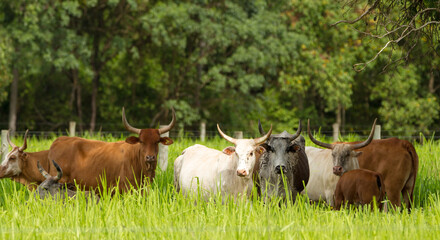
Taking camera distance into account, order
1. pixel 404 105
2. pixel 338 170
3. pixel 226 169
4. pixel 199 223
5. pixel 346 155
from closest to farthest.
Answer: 1. pixel 199 223
2. pixel 226 169
3. pixel 338 170
4. pixel 346 155
5. pixel 404 105

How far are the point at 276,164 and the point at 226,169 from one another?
739 millimetres

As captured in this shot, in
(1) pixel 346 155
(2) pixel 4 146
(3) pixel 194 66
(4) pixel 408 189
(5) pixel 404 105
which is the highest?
(3) pixel 194 66

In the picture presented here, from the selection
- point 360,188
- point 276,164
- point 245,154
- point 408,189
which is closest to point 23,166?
point 245,154

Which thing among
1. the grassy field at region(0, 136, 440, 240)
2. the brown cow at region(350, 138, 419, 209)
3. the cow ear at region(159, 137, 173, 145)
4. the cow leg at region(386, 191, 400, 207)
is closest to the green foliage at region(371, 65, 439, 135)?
the brown cow at region(350, 138, 419, 209)

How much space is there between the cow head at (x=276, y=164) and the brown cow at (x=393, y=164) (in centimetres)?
187

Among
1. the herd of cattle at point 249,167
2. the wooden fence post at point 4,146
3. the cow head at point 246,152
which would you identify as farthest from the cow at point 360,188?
the wooden fence post at point 4,146

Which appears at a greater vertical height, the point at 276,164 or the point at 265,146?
the point at 265,146

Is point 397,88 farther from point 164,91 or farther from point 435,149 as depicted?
point 435,149

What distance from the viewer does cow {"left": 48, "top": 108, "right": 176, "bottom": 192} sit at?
30.8 feet

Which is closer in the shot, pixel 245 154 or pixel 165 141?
pixel 245 154

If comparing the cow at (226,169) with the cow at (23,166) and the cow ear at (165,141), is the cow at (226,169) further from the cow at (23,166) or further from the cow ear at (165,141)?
the cow at (23,166)

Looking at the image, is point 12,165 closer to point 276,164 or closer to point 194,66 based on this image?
point 276,164

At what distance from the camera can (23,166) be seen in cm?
1070

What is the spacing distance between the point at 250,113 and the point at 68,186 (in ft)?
75.4
